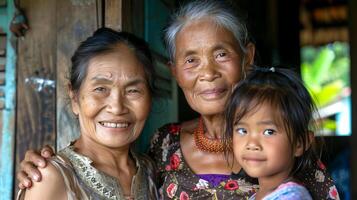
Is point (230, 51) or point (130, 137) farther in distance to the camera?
point (230, 51)

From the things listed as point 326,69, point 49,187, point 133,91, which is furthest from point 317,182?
point 326,69

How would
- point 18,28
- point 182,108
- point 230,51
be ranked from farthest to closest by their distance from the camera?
1. point 182,108
2. point 18,28
3. point 230,51

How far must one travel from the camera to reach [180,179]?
1.98 m

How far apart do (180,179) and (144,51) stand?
1.94 feet

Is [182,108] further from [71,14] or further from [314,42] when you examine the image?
[314,42]

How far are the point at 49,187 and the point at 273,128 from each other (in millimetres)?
794

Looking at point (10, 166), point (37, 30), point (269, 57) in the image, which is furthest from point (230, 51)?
point (269, 57)

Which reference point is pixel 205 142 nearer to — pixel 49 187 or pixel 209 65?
pixel 209 65

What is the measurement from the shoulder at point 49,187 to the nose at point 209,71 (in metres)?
0.75

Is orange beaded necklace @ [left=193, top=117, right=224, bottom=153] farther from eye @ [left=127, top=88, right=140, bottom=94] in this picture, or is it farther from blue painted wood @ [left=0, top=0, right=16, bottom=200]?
blue painted wood @ [left=0, top=0, right=16, bottom=200]

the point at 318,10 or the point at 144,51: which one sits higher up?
the point at 318,10

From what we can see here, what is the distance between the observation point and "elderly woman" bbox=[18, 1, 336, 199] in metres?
1.92

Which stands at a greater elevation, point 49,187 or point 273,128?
point 273,128

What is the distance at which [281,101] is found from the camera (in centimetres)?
162
